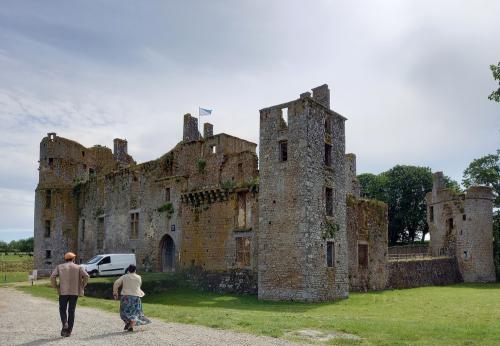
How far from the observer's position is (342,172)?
26781mm

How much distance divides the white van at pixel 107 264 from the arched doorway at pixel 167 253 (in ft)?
7.38

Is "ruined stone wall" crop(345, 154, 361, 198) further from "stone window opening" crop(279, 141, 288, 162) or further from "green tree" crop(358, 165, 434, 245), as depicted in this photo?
"green tree" crop(358, 165, 434, 245)

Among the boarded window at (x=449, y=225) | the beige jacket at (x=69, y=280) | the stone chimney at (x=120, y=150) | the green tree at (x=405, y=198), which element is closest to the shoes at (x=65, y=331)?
the beige jacket at (x=69, y=280)

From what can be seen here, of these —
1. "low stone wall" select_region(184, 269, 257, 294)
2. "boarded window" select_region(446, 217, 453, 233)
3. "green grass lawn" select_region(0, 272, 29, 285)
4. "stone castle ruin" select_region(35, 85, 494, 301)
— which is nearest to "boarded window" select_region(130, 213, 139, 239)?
"stone castle ruin" select_region(35, 85, 494, 301)

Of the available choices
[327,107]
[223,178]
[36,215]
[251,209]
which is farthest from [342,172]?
[36,215]

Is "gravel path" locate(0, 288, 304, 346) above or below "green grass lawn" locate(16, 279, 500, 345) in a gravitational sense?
above

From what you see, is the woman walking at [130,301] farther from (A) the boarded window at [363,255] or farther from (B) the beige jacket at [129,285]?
(A) the boarded window at [363,255]

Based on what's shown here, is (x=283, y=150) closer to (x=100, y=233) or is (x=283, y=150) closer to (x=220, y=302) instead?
(x=220, y=302)

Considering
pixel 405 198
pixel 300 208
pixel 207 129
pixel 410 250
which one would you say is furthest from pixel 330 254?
pixel 405 198

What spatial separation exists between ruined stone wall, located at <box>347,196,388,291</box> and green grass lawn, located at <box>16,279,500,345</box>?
2524 mm

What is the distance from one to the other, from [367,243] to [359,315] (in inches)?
484

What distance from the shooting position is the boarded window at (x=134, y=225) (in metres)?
35.8

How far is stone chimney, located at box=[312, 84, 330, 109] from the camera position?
2741 centimetres

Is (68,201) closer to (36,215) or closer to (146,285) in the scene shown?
(36,215)
